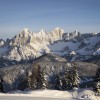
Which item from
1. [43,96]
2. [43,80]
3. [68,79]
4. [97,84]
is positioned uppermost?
[68,79]

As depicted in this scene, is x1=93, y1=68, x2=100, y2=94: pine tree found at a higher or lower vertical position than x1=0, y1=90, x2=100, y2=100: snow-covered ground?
higher

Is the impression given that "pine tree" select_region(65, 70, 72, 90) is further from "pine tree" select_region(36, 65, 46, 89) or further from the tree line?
"pine tree" select_region(36, 65, 46, 89)

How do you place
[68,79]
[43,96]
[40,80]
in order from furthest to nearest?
[68,79] → [40,80] → [43,96]

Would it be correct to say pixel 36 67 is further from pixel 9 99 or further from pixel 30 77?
pixel 9 99

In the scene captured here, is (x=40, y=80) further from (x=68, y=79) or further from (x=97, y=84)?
(x=97, y=84)

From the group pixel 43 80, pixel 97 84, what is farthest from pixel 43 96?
pixel 43 80

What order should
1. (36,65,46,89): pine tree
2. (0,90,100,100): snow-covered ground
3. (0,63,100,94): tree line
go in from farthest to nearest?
(0,63,100,94): tree line → (36,65,46,89): pine tree → (0,90,100,100): snow-covered ground

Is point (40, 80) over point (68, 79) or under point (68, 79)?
under

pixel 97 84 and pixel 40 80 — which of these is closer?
pixel 97 84

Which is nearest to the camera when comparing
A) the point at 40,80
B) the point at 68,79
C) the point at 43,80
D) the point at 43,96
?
the point at 43,96

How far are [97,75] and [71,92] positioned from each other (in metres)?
14.6

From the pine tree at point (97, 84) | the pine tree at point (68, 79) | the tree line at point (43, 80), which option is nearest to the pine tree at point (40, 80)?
the tree line at point (43, 80)

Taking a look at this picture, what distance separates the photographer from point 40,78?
91.4 m

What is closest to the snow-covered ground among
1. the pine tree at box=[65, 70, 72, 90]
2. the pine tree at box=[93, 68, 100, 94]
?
the pine tree at box=[93, 68, 100, 94]
